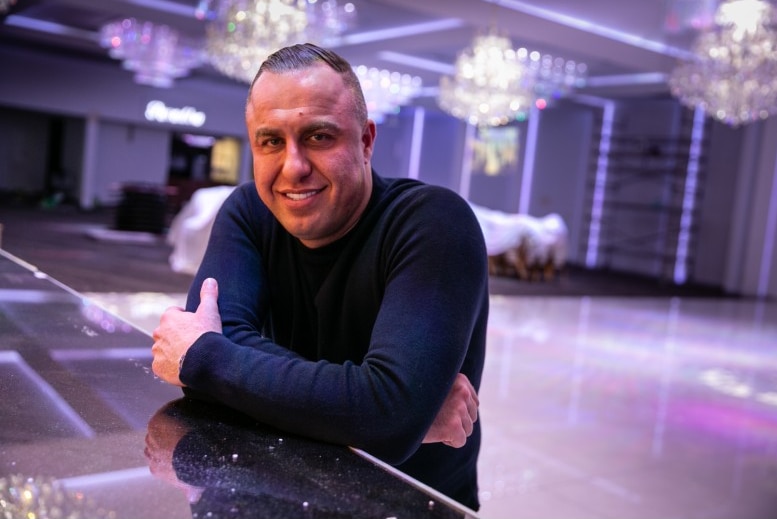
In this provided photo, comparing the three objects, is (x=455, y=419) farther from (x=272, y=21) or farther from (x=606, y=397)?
(x=272, y=21)

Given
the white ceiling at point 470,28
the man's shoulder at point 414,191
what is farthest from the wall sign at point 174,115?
the man's shoulder at point 414,191

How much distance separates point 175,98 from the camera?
62.0ft

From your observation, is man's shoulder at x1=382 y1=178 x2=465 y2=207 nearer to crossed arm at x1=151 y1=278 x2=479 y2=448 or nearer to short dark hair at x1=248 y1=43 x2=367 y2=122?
short dark hair at x1=248 y1=43 x2=367 y2=122

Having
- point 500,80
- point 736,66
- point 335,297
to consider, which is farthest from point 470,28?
point 335,297

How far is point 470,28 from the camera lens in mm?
9977

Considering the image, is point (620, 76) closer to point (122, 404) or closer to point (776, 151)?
point (776, 151)

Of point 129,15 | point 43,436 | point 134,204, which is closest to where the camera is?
point 43,436

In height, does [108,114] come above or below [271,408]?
above

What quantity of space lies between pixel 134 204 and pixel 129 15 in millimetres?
3078

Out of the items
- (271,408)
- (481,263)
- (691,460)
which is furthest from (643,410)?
(271,408)

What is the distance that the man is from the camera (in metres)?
1.08

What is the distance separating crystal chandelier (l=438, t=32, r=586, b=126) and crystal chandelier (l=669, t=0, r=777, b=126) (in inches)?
70.0

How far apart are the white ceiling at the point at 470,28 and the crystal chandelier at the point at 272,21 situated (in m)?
1.27

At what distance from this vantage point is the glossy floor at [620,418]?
123 inches
